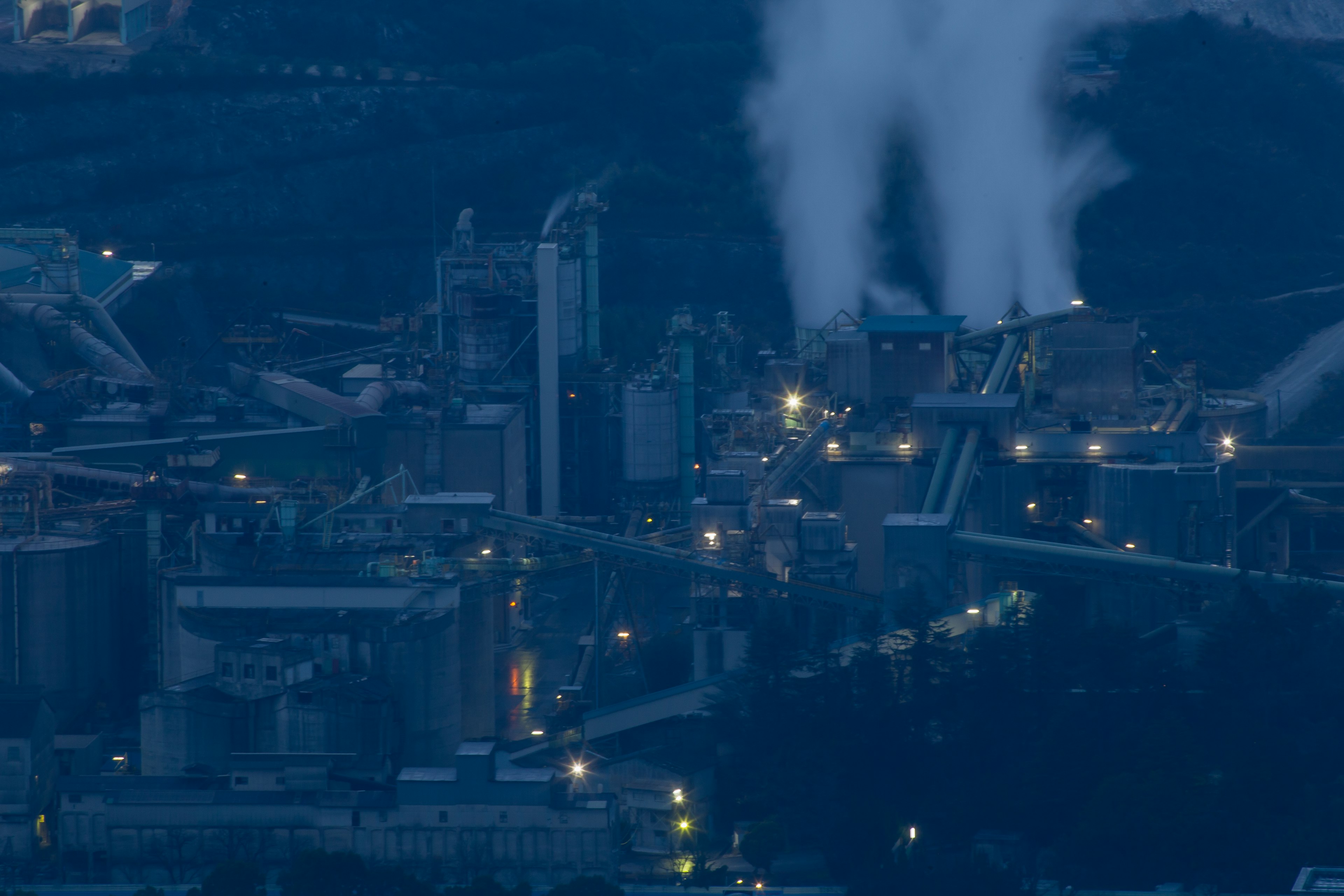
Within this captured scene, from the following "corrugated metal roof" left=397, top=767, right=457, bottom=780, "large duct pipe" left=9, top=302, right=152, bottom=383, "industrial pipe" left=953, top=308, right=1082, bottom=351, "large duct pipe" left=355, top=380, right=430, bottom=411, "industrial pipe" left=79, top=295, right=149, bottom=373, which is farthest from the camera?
"industrial pipe" left=79, top=295, right=149, bottom=373

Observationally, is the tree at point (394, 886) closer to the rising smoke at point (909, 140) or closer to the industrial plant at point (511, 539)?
the industrial plant at point (511, 539)

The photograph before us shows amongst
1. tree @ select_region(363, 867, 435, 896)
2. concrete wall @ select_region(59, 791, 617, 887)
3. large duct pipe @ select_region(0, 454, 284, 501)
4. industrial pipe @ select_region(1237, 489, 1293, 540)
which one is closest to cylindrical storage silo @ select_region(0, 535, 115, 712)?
large duct pipe @ select_region(0, 454, 284, 501)

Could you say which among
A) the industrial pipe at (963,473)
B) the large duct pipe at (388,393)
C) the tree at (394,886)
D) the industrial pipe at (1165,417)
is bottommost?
the tree at (394,886)

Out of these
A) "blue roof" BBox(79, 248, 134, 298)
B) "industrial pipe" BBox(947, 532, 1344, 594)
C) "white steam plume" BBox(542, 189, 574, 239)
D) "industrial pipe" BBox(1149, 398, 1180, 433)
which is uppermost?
"white steam plume" BBox(542, 189, 574, 239)

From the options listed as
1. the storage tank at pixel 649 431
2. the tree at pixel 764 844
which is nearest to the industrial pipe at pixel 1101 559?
the tree at pixel 764 844

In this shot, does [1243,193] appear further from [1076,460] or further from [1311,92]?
[1076,460]

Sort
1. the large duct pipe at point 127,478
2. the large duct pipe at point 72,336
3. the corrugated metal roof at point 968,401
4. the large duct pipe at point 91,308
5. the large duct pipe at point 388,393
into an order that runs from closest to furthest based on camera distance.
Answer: the large duct pipe at point 127,478, the corrugated metal roof at point 968,401, the large duct pipe at point 388,393, the large duct pipe at point 72,336, the large duct pipe at point 91,308

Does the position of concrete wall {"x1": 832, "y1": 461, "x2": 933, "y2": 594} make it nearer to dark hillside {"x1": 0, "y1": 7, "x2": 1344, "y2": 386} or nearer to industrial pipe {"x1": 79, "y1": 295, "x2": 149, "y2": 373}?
industrial pipe {"x1": 79, "y1": 295, "x2": 149, "y2": 373}

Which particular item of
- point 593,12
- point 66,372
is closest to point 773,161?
point 593,12
